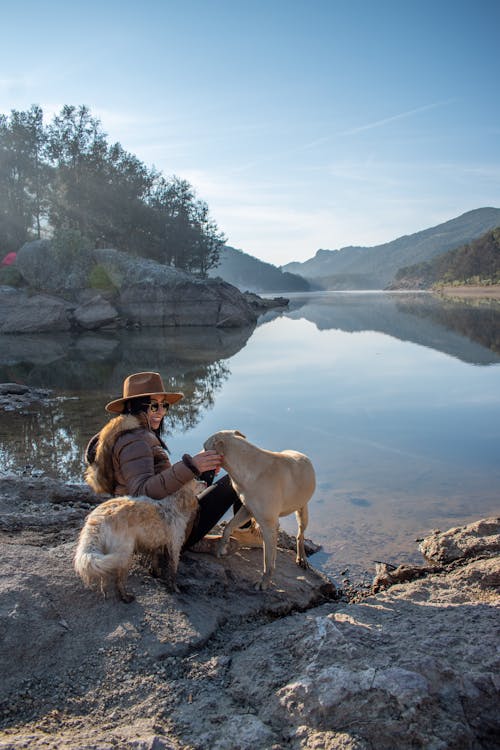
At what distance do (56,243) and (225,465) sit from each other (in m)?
40.9

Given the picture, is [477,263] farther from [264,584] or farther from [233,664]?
[233,664]

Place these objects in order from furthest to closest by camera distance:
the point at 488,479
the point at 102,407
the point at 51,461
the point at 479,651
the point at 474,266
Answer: the point at 474,266 < the point at 102,407 < the point at 51,461 < the point at 488,479 < the point at 479,651

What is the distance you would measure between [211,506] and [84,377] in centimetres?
1484

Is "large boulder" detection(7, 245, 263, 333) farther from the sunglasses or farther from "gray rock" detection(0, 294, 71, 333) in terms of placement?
the sunglasses

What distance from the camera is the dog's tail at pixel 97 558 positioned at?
3855 mm

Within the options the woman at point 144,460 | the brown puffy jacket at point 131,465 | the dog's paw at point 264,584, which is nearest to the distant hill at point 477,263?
the woman at point 144,460

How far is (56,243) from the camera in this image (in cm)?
4144

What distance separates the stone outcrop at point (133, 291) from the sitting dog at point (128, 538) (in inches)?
1429

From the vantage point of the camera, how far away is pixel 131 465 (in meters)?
4.43

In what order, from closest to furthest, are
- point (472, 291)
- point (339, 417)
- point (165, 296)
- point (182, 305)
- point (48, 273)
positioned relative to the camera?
point (339, 417) → point (48, 273) → point (165, 296) → point (182, 305) → point (472, 291)

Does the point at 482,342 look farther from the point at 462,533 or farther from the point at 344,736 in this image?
the point at 344,736

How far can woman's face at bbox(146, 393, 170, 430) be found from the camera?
189 inches

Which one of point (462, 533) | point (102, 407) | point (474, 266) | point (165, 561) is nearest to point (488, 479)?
point (462, 533)

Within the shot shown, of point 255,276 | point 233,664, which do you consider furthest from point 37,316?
point 255,276
